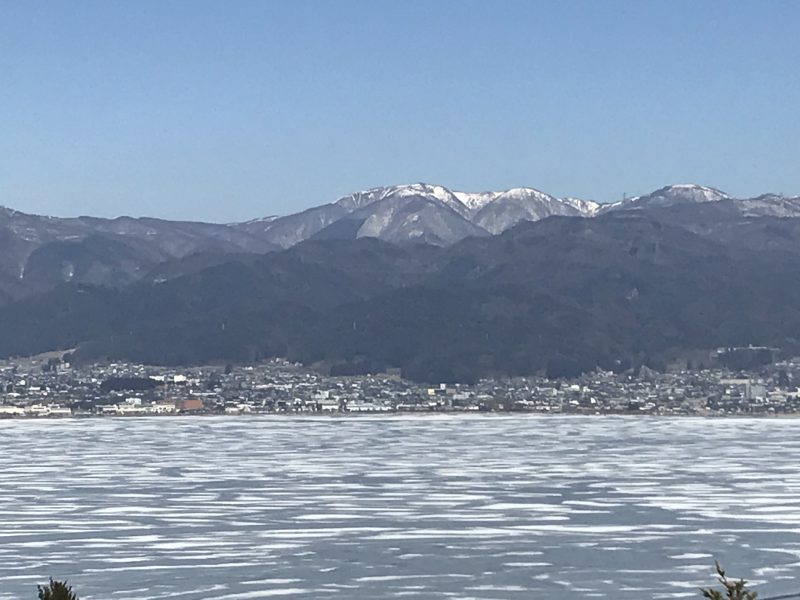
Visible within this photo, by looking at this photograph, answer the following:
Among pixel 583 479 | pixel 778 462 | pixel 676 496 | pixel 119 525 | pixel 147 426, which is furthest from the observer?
pixel 147 426

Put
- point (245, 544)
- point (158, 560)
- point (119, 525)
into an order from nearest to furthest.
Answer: point (158, 560), point (245, 544), point (119, 525)

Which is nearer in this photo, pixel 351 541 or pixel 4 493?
pixel 351 541

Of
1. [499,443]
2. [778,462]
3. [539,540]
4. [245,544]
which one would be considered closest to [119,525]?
[245,544]

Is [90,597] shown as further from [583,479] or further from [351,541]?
[583,479]

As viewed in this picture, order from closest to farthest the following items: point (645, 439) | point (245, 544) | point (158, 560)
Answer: point (158, 560)
point (245, 544)
point (645, 439)

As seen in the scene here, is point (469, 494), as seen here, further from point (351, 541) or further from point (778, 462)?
point (778, 462)

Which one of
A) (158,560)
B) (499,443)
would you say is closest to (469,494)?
(158,560)
